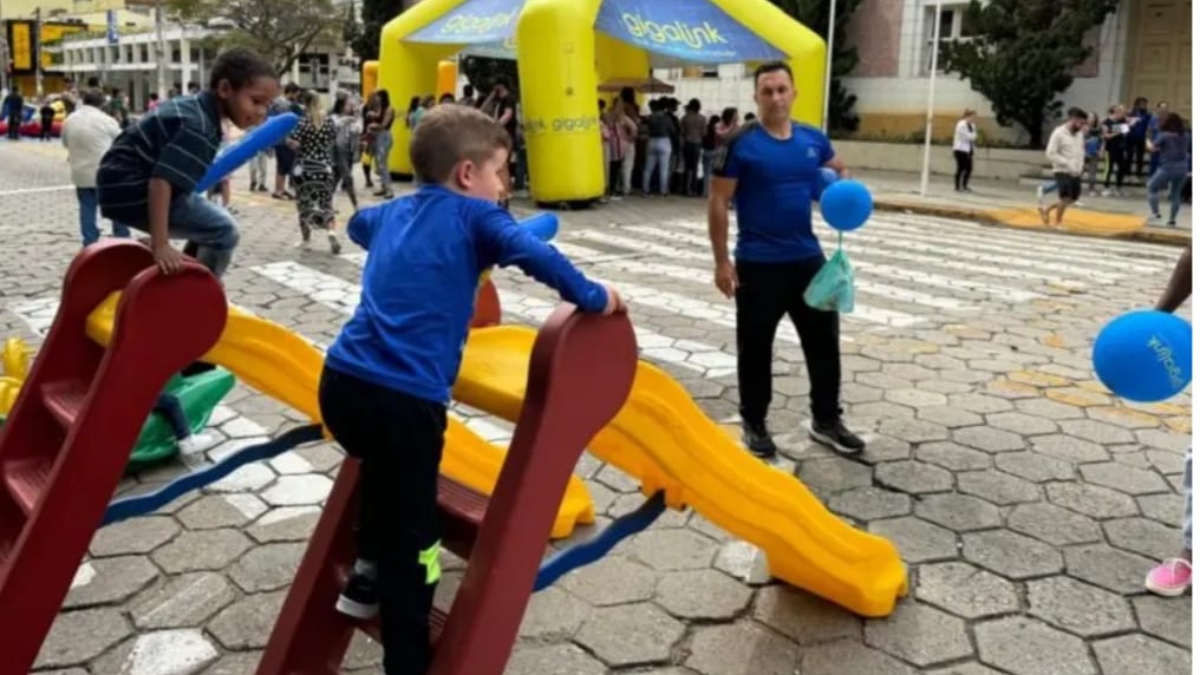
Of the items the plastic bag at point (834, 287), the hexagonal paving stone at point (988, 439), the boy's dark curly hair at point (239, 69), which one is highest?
the boy's dark curly hair at point (239, 69)

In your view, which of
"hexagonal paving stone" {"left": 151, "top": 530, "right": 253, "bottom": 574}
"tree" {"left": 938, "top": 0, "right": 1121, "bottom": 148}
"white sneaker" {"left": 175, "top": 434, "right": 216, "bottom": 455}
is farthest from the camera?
"tree" {"left": 938, "top": 0, "right": 1121, "bottom": 148}

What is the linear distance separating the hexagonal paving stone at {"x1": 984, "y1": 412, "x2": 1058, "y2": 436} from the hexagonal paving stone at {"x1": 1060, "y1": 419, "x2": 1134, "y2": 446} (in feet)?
0.25

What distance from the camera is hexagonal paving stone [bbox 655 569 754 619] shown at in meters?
3.22

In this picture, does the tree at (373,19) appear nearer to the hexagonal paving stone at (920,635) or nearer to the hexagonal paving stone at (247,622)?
the hexagonal paving stone at (247,622)

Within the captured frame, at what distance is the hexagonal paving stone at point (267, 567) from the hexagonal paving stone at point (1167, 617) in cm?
261

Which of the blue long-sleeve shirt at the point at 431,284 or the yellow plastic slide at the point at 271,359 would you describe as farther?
the yellow plastic slide at the point at 271,359

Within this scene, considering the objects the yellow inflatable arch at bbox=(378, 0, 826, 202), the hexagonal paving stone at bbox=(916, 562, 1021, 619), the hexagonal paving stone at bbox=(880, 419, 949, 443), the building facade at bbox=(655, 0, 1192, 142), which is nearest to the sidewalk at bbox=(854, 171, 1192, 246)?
the yellow inflatable arch at bbox=(378, 0, 826, 202)

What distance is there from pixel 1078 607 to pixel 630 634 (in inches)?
56.2

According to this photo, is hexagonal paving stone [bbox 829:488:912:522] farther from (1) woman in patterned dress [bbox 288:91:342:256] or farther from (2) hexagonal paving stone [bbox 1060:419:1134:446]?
(1) woman in patterned dress [bbox 288:91:342:256]

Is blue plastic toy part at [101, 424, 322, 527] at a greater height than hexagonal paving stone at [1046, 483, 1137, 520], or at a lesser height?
greater

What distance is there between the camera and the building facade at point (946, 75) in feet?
69.0

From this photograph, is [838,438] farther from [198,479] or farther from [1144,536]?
[198,479]

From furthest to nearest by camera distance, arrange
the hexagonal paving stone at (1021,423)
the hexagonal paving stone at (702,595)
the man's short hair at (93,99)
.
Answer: the man's short hair at (93,99)
the hexagonal paving stone at (1021,423)
the hexagonal paving stone at (702,595)

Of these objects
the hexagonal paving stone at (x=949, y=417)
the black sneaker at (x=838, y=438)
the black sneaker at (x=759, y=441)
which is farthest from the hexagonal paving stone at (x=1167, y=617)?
the hexagonal paving stone at (x=949, y=417)
